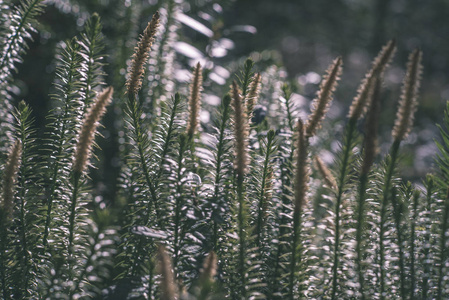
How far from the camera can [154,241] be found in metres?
0.56

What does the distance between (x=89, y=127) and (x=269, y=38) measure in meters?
2.75

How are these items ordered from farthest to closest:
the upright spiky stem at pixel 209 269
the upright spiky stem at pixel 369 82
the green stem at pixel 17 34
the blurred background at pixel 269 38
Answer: the blurred background at pixel 269 38, the green stem at pixel 17 34, the upright spiky stem at pixel 369 82, the upright spiky stem at pixel 209 269

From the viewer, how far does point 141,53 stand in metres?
0.57

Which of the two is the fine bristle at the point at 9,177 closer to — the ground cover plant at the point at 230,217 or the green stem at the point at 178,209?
the ground cover plant at the point at 230,217

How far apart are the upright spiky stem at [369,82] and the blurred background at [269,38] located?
61 centimetres

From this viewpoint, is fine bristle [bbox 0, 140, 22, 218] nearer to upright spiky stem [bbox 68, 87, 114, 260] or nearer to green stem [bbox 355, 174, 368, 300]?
upright spiky stem [bbox 68, 87, 114, 260]

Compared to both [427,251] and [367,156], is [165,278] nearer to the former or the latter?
[367,156]

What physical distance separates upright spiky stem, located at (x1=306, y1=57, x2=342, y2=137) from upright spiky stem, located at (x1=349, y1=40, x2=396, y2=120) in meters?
0.05

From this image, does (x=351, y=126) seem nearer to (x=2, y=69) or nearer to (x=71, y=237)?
(x=71, y=237)

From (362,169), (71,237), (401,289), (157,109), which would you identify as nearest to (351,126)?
(362,169)

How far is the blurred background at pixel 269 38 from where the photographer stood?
124 cm

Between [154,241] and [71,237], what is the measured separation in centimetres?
10

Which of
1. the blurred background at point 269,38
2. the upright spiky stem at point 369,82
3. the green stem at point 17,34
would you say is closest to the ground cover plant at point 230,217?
the upright spiky stem at point 369,82

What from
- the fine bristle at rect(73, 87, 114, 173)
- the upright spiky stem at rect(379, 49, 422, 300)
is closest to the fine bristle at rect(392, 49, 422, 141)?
the upright spiky stem at rect(379, 49, 422, 300)
